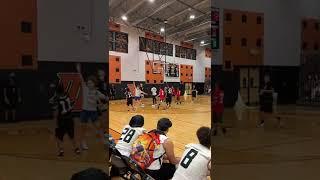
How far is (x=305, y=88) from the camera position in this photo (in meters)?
1.28

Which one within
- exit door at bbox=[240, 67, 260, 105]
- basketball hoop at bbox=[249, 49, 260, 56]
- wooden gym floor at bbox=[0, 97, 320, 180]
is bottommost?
wooden gym floor at bbox=[0, 97, 320, 180]

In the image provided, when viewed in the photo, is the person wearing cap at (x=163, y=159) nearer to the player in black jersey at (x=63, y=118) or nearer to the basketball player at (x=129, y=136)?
the basketball player at (x=129, y=136)

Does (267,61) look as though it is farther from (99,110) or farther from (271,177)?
(99,110)

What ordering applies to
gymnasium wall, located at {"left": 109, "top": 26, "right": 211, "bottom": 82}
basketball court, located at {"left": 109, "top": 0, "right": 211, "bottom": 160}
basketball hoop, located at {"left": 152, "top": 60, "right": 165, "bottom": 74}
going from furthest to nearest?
basketball hoop, located at {"left": 152, "top": 60, "right": 165, "bottom": 74} → gymnasium wall, located at {"left": 109, "top": 26, "right": 211, "bottom": 82} → basketball court, located at {"left": 109, "top": 0, "right": 211, "bottom": 160}

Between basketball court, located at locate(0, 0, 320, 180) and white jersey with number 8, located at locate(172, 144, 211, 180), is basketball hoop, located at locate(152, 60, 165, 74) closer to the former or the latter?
white jersey with number 8, located at locate(172, 144, 211, 180)

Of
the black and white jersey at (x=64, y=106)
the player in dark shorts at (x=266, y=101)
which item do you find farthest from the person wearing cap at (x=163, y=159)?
the black and white jersey at (x=64, y=106)

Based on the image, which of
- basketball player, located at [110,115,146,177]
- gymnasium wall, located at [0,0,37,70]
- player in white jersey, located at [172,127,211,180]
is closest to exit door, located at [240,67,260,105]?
player in white jersey, located at [172,127,211,180]

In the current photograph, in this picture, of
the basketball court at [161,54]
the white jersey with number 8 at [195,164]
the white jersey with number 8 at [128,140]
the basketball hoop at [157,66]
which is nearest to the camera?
the white jersey with number 8 at [195,164]

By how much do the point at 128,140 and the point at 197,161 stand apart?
2.15 ft

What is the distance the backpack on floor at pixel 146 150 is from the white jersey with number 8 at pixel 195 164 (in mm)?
370

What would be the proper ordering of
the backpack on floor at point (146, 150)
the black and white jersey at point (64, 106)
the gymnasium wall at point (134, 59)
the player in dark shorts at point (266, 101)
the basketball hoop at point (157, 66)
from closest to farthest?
1. the black and white jersey at point (64, 106)
2. the player in dark shorts at point (266, 101)
3. the backpack on floor at point (146, 150)
4. the gymnasium wall at point (134, 59)
5. the basketball hoop at point (157, 66)

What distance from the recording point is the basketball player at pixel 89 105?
1158mm

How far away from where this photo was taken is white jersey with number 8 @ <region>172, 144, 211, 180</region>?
1.42m

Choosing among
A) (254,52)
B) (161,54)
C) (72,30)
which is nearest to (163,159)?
(254,52)
